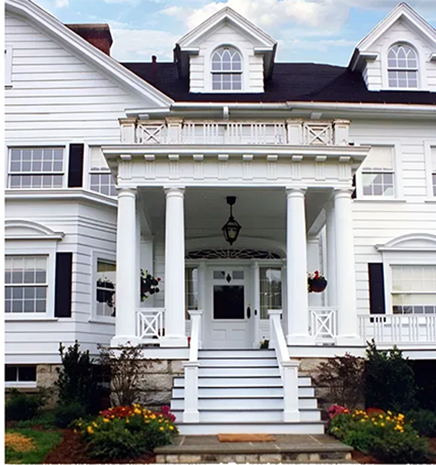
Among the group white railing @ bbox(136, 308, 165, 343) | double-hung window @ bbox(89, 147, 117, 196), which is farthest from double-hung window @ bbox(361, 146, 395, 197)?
white railing @ bbox(136, 308, 165, 343)

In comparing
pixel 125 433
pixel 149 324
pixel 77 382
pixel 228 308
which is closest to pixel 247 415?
pixel 125 433

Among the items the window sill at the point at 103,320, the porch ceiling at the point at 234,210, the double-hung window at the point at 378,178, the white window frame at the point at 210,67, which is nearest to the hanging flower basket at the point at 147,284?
the window sill at the point at 103,320

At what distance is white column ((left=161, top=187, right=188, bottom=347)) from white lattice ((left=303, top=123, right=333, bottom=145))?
288 centimetres

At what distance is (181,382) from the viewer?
11414mm

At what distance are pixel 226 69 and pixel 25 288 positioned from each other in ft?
27.6

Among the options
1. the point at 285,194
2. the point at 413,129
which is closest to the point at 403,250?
the point at 413,129

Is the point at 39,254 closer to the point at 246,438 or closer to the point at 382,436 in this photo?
the point at 246,438

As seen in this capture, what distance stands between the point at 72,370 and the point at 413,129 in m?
10.8

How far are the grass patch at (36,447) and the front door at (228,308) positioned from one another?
633 cm

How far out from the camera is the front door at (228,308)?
1617cm

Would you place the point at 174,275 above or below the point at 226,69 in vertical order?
below

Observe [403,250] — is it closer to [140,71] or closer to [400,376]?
[400,376]

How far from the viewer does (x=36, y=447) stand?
9.18 metres

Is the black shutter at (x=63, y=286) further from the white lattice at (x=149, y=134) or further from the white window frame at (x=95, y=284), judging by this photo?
the white lattice at (x=149, y=134)
